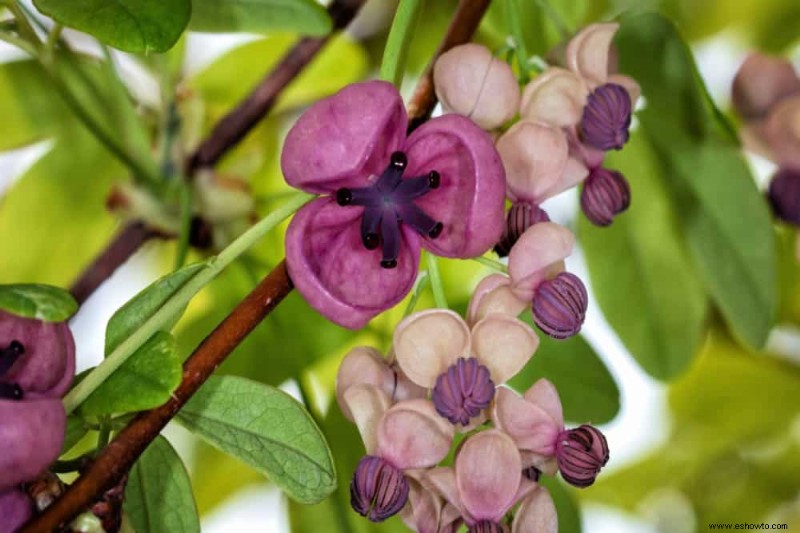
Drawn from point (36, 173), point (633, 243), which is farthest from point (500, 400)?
point (36, 173)

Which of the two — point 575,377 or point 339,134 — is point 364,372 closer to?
point 339,134

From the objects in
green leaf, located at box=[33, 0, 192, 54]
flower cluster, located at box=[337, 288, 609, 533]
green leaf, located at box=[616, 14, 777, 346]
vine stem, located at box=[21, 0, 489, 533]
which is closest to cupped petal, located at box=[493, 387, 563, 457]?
flower cluster, located at box=[337, 288, 609, 533]

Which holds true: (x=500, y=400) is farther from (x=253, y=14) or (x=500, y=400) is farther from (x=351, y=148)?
(x=253, y=14)

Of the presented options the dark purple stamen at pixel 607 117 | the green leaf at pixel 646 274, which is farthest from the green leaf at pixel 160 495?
the green leaf at pixel 646 274

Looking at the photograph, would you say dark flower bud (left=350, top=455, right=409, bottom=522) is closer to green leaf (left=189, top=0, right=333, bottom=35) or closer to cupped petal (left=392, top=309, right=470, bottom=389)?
cupped petal (left=392, top=309, right=470, bottom=389)

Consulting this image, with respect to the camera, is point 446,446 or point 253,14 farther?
point 253,14

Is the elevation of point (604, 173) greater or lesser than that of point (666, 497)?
greater
